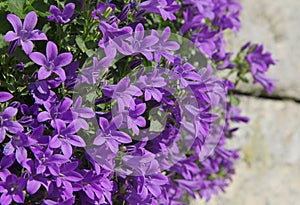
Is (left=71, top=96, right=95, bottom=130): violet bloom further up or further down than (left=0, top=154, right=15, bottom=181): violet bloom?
further up

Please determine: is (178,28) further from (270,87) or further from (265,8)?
(265,8)

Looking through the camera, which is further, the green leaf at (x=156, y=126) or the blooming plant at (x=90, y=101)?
the green leaf at (x=156, y=126)

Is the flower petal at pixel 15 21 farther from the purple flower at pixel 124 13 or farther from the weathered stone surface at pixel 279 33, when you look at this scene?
the weathered stone surface at pixel 279 33

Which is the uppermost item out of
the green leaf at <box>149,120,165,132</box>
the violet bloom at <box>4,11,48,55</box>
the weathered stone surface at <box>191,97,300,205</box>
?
the violet bloom at <box>4,11,48,55</box>

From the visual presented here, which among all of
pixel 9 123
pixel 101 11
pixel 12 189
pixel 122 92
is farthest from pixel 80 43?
pixel 12 189

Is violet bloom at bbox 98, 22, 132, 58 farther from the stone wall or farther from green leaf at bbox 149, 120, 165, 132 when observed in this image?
the stone wall

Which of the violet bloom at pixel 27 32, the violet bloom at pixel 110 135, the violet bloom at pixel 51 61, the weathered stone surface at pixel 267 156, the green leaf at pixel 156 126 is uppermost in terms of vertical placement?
the violet bloom at pixel 27 32

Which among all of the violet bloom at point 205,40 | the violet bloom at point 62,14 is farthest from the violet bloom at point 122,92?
the violet bloom at point 205,40

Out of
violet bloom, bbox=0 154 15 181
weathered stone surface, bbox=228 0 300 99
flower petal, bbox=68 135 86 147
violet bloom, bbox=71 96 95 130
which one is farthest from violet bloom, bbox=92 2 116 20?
weathered stone surface, bbox=228 0 300 99
